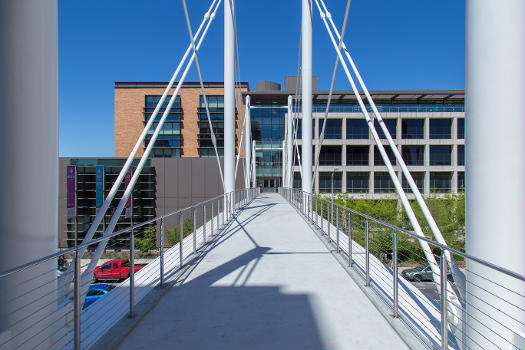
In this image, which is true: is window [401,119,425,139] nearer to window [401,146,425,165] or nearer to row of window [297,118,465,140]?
row of window [297,118,465,140]

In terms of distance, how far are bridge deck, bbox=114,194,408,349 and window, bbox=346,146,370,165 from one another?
32.7 m

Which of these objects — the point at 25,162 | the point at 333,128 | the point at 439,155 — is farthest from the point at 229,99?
the point at 439,155

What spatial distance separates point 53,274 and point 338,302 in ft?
7.66

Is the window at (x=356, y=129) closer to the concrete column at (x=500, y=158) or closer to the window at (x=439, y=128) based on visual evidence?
the window at (x=439, y=128)

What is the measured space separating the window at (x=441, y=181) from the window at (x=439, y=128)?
13.3 ft

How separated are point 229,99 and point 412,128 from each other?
31901 mm

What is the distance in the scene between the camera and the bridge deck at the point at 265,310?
2453mm

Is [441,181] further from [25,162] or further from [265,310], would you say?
[25,162]

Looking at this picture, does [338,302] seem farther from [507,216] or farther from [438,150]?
[438,150]

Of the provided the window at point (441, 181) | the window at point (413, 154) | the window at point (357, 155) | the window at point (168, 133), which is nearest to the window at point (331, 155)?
the window at point (357, 155)

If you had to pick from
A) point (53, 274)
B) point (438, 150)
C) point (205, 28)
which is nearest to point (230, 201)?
point (205, 28)

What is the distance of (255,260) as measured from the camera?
4.82m

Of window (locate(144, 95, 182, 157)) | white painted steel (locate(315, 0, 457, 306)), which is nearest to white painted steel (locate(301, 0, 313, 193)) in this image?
white painted steel (locate(315, 0, 457, 306))

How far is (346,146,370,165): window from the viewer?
120ft
